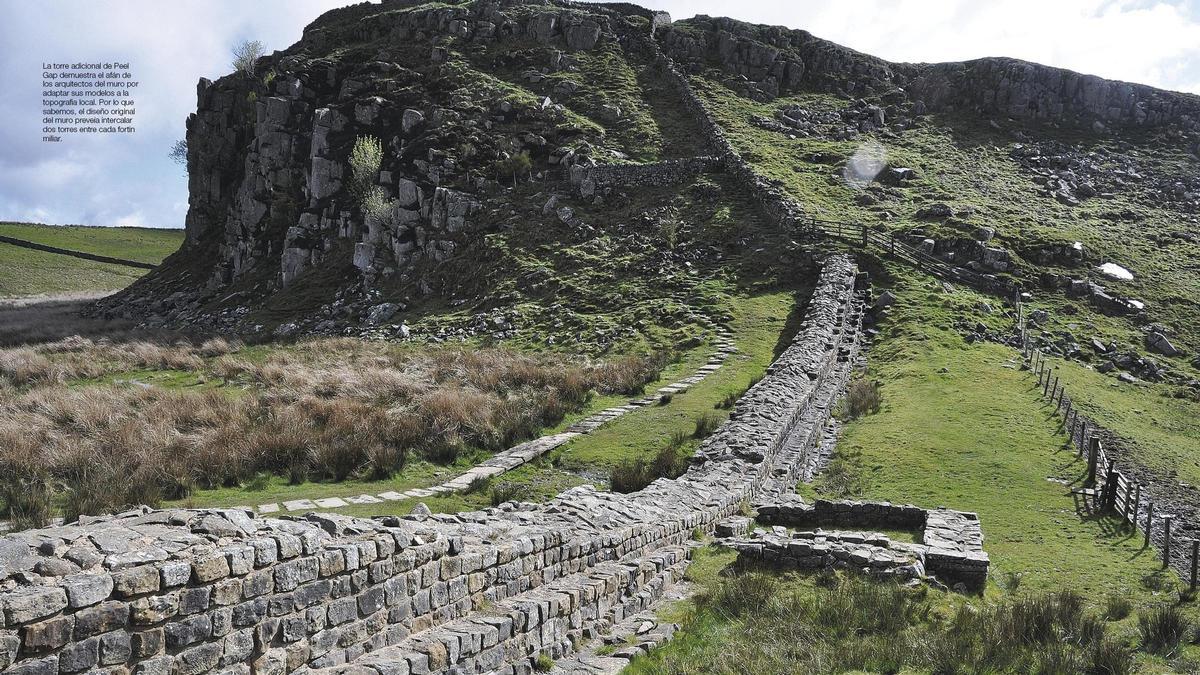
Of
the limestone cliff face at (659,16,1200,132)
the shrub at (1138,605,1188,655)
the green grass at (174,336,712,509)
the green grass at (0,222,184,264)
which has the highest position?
the limestone cliff face at (659,16,1200,132)

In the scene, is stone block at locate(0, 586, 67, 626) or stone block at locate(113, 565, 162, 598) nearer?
stone block at locate(0, 586, 67, 626)

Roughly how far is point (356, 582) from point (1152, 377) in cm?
2941

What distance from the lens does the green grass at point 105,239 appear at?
100 metres

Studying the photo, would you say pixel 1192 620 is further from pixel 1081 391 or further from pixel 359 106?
pixel 359 106

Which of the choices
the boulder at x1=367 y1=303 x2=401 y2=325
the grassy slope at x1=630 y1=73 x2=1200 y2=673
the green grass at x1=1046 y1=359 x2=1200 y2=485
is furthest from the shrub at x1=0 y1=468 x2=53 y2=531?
the boulder at x1=367 y1=303 x2=401 y2=325

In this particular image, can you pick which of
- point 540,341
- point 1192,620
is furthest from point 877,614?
point 540,341

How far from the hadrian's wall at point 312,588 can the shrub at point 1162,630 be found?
19.6 ft

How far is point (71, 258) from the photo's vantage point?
9169cm

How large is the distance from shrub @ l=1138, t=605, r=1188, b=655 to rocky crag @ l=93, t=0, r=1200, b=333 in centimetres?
3129

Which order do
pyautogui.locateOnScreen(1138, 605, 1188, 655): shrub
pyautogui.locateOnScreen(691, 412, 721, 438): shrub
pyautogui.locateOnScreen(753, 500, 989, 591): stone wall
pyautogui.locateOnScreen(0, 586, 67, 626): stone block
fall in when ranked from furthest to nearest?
pyautogui.locateOnScreen(691, 412, 721, 438): shrub, pyautogui.locateOnScreen(753, 500, 989, 591): stone wall, pyautogui.locateOnScreen(1138, 605, 1188, 655): shrub, pyautogui.locateOnScreen(0, 586, 67, 626): stone block

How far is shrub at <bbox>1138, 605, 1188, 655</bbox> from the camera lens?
9.40 metres

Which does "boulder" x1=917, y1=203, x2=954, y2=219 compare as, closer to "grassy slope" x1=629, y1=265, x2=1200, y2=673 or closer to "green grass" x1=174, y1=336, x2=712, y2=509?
"grassy slope" x1=629, y1=265, x2=1200, y2=673

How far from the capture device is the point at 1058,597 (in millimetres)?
10867

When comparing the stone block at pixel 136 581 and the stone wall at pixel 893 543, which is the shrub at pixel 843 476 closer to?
the stone wall at pixel 893 543
